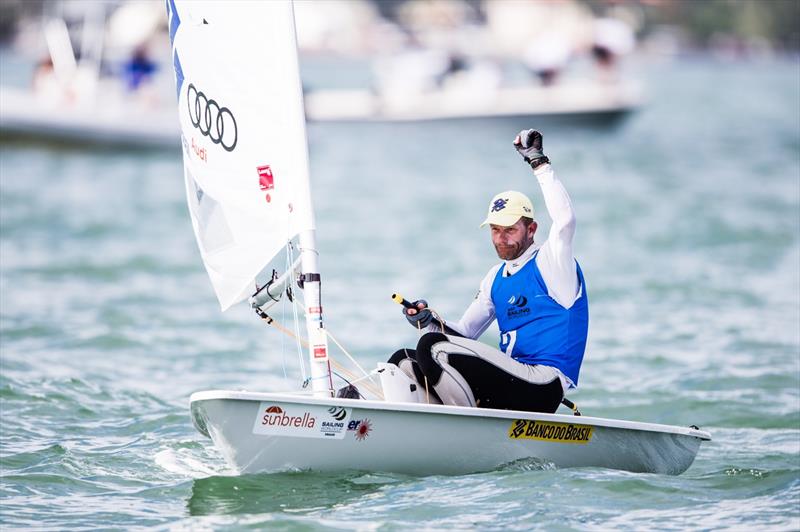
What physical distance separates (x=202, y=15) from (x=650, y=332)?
17.0ft

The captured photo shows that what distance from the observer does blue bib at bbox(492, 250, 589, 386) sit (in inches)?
210

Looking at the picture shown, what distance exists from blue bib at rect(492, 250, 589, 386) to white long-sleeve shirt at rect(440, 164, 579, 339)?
3 centimetres

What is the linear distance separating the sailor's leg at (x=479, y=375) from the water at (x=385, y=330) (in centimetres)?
35

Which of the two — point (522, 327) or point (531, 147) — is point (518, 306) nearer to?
point (522, 327)

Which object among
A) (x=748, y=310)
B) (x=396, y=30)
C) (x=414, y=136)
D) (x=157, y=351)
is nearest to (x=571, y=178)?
(x=414, y=136)

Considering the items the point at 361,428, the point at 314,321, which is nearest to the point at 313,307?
the point at 314,321

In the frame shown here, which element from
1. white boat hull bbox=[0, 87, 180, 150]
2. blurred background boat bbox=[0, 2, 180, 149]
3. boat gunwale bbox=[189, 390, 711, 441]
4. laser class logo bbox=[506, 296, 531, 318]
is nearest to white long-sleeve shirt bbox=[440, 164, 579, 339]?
laser class logo bbox=[506, 296, 531, 318]

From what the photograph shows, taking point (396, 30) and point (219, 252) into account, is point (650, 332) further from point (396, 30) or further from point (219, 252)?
point (396, 30)

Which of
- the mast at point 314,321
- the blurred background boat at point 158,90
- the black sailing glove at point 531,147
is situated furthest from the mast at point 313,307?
the blurred background boat at point 158,90

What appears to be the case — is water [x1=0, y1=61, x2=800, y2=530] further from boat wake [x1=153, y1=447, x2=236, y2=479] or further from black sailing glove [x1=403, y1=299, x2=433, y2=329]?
black sailing glove [x1=403, y1=299, x2=433, y2=329]

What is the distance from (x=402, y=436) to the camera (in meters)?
5.12

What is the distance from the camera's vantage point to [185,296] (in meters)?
11.1

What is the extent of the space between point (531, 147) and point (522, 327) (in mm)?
777

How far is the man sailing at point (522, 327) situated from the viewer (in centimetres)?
521
